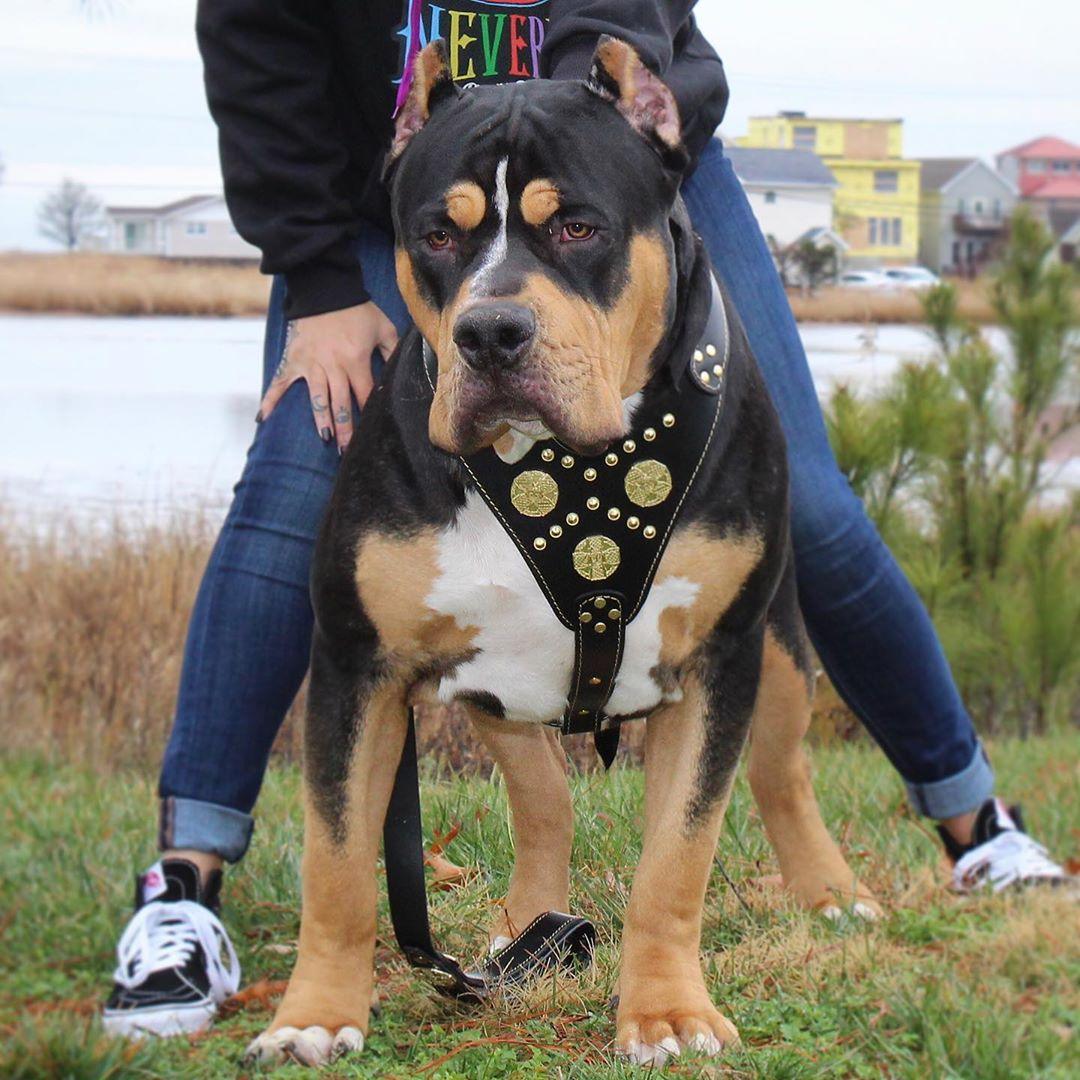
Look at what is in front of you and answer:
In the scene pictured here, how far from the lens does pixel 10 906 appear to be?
3842 mm

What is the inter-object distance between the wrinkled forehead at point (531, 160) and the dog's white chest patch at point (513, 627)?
50cm

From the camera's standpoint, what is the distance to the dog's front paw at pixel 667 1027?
2.59 metres

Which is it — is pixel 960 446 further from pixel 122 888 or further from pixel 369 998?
pixel 369 998

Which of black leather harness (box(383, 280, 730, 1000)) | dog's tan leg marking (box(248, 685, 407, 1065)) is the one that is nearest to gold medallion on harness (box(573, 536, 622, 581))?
black leather harness (box(383, 280, 730, 1000))

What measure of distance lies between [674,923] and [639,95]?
1.35m

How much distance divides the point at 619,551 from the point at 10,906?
2.04 metres

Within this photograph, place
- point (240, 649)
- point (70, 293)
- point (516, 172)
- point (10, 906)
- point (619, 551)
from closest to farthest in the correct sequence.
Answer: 1. point (516, 172)
2. point (619, 551)
3. point (240, 649)
4. point (10, 906)
5. point (70, 293)

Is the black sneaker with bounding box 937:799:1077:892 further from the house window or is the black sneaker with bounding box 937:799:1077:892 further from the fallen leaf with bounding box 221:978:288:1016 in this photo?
the house window

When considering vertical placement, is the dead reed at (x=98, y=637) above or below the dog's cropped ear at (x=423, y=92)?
below

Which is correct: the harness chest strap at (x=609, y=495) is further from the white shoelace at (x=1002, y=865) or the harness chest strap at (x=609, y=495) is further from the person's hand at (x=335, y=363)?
the white shoelace at (x=1002, y=865)

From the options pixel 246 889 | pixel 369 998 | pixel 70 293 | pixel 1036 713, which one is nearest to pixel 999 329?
pixel 1036 713

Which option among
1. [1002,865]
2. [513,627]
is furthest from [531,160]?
[1002,865]

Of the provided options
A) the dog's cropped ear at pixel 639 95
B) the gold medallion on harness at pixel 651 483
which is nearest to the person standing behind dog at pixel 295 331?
the dog's cropped ear at pixel 639 95

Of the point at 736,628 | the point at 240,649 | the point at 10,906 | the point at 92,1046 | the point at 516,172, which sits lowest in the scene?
the point at 10,906
